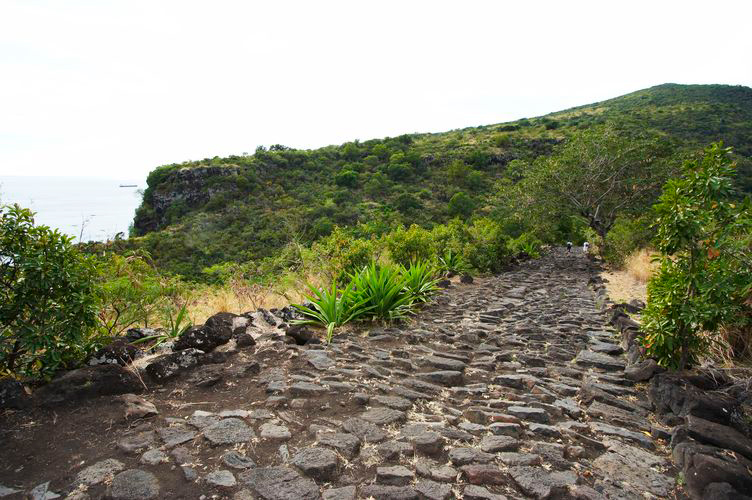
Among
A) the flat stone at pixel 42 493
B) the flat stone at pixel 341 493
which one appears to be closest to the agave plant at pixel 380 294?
the flat stone at pixel 341 493

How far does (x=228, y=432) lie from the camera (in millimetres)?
2748

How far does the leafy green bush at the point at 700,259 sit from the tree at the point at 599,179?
49.3ft

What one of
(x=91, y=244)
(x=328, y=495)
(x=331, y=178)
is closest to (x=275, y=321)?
(x=91, y=244)

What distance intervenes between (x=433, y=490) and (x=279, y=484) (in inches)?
32.0

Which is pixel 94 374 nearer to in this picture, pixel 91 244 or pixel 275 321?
pixel 91 244

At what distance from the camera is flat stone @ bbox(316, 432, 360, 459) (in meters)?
2.57

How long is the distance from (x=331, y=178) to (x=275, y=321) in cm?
4751

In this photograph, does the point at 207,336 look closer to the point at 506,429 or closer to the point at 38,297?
the point at 38,297

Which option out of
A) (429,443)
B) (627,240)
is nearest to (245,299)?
(429,443)

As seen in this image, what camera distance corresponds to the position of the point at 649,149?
17.5 m

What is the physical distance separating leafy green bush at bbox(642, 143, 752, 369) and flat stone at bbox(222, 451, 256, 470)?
130 inches

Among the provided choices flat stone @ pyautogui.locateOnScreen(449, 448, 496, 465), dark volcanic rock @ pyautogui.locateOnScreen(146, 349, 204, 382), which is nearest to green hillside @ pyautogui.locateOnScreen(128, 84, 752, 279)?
dark volcanic rock @ pyautogui.locateOnScreen(146, 349, 204, 382)

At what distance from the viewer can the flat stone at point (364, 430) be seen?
274cm

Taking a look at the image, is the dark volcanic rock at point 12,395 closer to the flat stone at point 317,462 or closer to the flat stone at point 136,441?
the flat stone at point 136,441
